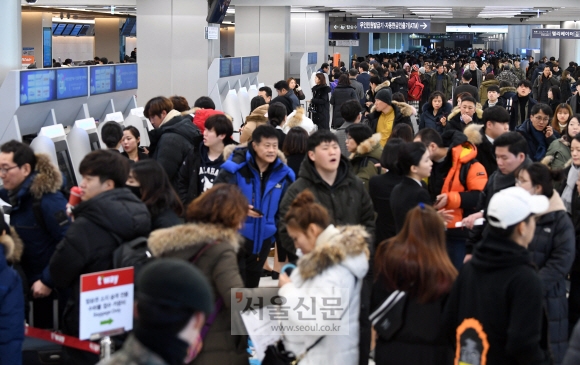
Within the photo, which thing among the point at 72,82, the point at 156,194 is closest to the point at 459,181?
the point at 156,194

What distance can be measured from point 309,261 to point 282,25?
17110mm

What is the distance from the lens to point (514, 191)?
3.12m

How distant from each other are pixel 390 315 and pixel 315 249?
16.3 inches

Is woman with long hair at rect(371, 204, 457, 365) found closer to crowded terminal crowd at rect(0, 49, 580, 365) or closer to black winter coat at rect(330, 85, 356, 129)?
crowded terminal crowd at rect(0, 49, 580, 365)

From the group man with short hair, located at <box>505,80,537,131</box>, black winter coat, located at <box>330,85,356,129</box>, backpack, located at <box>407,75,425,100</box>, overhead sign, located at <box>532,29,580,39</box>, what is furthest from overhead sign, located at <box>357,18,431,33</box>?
man with short hair, located at <box>505,80,537,131</box>

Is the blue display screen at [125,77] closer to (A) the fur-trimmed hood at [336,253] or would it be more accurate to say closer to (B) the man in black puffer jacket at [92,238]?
(B) the man in black puffer jacket at [92,238]

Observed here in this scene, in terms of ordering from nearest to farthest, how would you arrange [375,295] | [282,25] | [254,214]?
[375,295], [254,214], [282,25]

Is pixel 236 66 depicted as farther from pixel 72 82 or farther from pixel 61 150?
pixel 61 150

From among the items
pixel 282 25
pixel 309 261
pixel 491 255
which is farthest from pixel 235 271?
pixel 282 25

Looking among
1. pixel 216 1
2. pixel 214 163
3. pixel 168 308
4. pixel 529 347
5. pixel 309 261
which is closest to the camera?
pixel 168 308

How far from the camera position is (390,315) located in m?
3.37

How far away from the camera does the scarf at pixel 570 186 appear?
5.16 meters

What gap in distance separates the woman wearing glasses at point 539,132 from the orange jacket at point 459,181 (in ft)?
7.35

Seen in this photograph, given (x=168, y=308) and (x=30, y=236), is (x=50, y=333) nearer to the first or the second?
(x=30, y=236)
